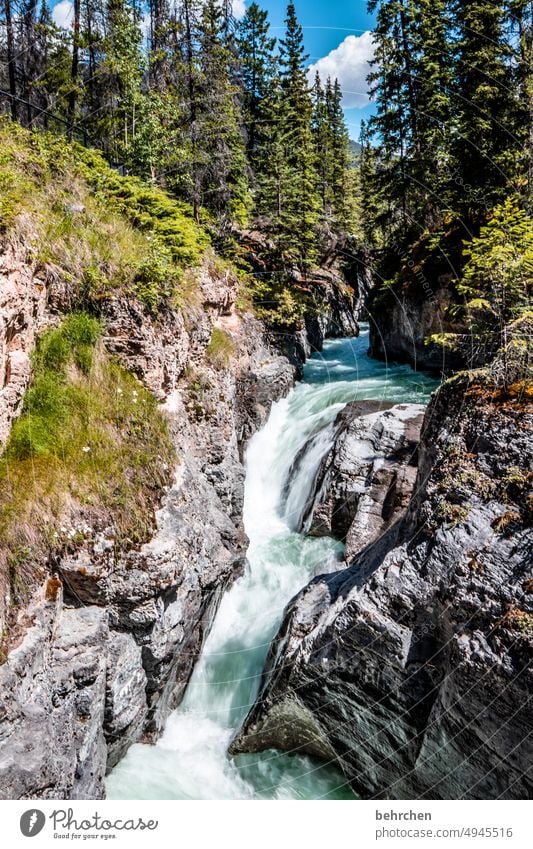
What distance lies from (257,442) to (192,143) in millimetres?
10942

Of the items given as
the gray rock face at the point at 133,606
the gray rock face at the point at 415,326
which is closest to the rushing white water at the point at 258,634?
the gray rock face at the point at 133,606

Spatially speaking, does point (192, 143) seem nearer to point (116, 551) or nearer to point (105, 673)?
point (116, 551)

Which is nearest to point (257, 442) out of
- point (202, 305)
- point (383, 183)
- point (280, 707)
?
point (202, 305)

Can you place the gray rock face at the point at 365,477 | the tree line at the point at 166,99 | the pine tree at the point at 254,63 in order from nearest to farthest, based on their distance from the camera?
the gray rock face at the point at 365,477 → the tree line at the point at 166,99 → the pine tree at the point at 254,63

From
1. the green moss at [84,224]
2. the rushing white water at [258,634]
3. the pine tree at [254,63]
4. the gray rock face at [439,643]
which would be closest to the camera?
the gray rock face at [439,643]

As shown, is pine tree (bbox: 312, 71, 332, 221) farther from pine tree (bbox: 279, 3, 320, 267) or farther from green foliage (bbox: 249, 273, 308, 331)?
green foliage (bbox: 249, 273, 308, 331)

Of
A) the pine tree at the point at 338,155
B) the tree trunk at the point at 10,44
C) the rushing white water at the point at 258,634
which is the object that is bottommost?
the rushing white water at the point at 258,634

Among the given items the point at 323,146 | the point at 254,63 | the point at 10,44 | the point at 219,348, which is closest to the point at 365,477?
the point at 219,348

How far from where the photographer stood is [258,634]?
9.56 metres

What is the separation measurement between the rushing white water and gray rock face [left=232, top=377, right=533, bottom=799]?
0.70 metres

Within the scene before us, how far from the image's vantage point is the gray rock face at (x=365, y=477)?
36.2ft

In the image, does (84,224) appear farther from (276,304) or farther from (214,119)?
(276,304)

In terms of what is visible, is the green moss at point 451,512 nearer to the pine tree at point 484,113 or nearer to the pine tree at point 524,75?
the pine tree at point 524,75

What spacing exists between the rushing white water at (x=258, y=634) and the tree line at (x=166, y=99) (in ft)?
28.9
